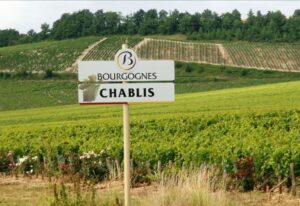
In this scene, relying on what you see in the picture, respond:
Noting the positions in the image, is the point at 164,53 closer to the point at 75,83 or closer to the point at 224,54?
the point at 224,54

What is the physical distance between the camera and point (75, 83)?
3514 inches

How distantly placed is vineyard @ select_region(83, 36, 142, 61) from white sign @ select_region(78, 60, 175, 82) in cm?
10224

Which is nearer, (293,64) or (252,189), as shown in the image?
(252,189)

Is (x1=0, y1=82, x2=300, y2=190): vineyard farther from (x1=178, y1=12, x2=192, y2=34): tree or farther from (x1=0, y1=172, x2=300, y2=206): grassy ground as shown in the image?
(x1=178, y1=12, x2=192, y2=34): tree

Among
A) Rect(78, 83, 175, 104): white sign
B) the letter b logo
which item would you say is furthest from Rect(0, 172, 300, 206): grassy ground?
the letter b logo

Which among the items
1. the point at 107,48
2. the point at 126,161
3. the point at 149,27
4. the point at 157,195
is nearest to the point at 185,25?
the point at 149,27

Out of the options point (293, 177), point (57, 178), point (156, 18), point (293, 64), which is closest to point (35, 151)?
point (57, 178)

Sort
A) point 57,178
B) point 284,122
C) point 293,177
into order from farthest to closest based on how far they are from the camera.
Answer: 1. point 284,122
2. point 57,178
3. point 293,177

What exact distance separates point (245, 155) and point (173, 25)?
139m

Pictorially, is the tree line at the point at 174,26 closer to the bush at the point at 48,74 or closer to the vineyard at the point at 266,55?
the vineyard at the point at 266,55

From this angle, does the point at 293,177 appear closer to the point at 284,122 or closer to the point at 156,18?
the point at 284,122

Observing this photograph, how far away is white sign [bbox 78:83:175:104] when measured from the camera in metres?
9.14

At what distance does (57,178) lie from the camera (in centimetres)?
1578

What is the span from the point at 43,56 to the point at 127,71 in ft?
381
